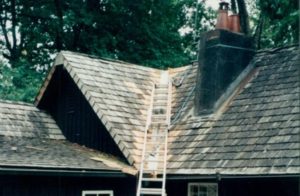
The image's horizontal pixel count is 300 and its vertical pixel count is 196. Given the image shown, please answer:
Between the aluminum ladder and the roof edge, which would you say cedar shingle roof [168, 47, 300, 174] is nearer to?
the aluminum ladder

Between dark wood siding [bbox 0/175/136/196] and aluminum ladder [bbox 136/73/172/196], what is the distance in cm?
58

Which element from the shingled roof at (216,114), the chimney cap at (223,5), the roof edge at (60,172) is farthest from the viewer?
the chimney cap at (223,5)

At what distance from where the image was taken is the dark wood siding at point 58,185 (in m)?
12.5

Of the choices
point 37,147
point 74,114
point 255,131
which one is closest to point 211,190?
point 255,131

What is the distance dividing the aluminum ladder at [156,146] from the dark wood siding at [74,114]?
86 centimetres

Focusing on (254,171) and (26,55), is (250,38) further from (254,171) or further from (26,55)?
(26,55)

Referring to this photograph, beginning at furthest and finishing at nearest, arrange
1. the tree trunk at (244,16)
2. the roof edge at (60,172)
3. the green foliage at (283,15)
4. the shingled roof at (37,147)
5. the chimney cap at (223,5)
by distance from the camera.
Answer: the tree trunk at (244,16)
the green foliage at (283,15)
the chimney cap at (223,5)
the shingled roof at (37,147)
the roof edge at (60,172)

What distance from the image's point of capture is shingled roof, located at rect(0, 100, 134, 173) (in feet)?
40.9

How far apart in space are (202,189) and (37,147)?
14.6ft

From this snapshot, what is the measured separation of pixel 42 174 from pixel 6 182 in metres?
0.87

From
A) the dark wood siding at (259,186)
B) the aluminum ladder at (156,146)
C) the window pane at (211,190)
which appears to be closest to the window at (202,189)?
the window pane at (211,190)

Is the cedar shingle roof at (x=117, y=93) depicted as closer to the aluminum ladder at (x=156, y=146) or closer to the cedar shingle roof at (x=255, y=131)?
the aluminum ladder at (x=156, y=146)

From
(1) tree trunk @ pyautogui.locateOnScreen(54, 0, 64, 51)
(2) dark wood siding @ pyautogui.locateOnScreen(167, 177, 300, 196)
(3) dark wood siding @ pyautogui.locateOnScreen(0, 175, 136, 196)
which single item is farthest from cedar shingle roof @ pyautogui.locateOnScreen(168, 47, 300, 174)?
(1) tree trunk @ pyautogui.locateOnScreen(54, 0, 64, 51)

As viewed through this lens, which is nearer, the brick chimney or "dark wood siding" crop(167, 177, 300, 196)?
"dark wood siding" crop(167, 177, 300, 196)
